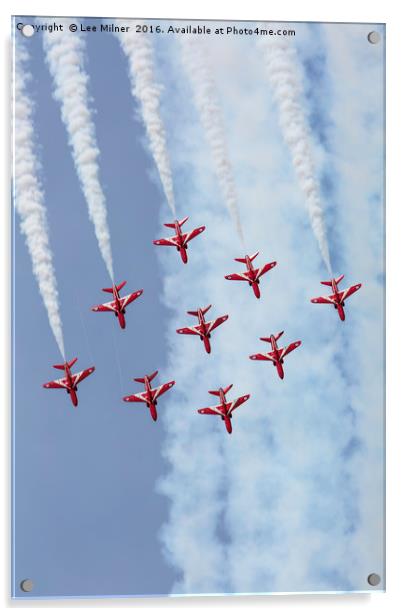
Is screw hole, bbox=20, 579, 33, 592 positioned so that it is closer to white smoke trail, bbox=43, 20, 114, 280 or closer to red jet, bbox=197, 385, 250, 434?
red jet, bbox=197, 385, 250, 434

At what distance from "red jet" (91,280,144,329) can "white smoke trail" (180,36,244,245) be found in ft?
2.00

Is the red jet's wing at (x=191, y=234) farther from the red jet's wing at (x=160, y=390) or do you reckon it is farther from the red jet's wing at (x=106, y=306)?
the red jet's wing at (x=160, y=390)

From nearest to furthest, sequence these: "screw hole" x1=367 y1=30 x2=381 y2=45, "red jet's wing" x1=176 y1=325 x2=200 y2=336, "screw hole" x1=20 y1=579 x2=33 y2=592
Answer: "screw hole" x1=20 y1=579 x2=33 y2=592 < "red jet's wing" x1=176 y1=325 x2=200 y2=336 < "screw hole" x1=367 y1=30 x2=381 y2=45

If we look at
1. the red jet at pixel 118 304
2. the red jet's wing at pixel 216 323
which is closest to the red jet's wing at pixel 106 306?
the red jet at pixel 118 304

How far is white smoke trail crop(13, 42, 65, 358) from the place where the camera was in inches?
157

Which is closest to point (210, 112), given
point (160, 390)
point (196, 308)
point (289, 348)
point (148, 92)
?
point (148, 92)

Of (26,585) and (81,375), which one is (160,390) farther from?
(26,585)

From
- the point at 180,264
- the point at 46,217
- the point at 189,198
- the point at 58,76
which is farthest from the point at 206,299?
the point at 58,76

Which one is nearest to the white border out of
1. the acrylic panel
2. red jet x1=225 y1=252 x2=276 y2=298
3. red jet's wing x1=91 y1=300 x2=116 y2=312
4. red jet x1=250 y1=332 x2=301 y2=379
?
the acrylic panel

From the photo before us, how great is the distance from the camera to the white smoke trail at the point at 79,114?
13.2 feet

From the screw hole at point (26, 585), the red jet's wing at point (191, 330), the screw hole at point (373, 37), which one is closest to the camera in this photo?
the screw hole at point (26, 585)

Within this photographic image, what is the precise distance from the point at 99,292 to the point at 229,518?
48.1 inches

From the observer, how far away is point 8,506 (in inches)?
156

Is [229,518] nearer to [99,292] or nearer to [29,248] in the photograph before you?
[99,292]
